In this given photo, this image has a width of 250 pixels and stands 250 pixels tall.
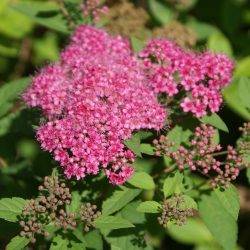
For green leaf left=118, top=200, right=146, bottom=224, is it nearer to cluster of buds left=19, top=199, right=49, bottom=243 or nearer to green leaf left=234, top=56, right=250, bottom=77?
cluster of buds left=19, top=199, right=49, bottom=243

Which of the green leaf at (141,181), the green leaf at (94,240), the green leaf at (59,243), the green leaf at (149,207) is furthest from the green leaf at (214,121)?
the green leaf at (59,243)

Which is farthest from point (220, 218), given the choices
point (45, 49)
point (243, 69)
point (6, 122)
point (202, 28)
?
point (45, 49)

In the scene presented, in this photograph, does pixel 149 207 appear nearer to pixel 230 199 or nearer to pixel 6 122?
pixel 230 199

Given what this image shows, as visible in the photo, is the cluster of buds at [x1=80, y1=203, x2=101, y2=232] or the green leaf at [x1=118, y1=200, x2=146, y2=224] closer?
the cluster of buds at [x1=80, y1=203, x2=101, y2=232]

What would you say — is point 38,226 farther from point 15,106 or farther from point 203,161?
point 15,106

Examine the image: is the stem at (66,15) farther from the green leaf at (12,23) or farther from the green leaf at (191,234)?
the green leaf at (191,234)

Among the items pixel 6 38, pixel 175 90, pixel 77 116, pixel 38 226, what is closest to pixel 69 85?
pixel 77 116

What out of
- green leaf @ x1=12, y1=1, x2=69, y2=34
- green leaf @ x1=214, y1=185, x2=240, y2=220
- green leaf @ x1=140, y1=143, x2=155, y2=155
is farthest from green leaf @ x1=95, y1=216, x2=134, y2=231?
green leaf @ x1=12, y1=1, x2=69, y2=34
